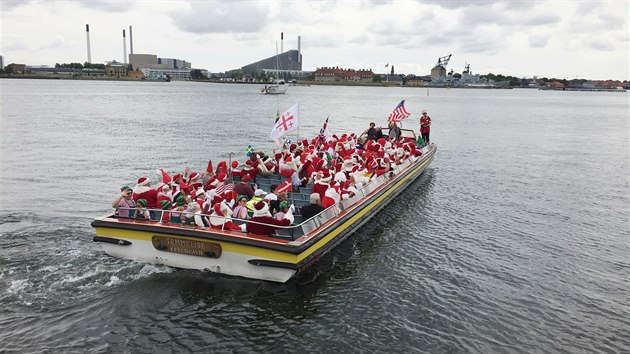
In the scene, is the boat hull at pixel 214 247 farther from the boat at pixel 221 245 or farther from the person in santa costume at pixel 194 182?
the person in santa costume at pixel 194 182

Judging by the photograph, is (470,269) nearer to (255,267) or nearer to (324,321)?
(324,321)

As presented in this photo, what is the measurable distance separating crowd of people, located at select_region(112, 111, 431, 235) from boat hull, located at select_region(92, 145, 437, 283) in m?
0.31

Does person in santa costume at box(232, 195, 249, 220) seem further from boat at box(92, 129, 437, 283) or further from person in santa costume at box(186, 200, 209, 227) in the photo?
person in santa costume at box(186, 200, 209, 227)

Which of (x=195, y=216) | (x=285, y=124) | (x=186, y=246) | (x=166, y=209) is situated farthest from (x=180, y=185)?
(x=285, y=124)

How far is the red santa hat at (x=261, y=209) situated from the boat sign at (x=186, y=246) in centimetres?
110

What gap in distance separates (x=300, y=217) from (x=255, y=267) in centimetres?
210

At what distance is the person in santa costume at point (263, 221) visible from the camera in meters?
9.77

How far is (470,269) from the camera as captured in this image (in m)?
11.8

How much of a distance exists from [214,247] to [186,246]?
691mm

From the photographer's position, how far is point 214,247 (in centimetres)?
973

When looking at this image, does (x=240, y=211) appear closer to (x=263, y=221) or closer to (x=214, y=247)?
(x=263, y=221)

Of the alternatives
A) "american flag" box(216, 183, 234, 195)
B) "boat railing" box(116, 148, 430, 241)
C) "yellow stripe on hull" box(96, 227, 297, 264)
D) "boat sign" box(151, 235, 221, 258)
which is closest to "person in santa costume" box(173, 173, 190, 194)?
"american flag" box(216, 183, 234, 195)

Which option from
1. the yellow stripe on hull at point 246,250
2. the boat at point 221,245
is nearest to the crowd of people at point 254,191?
the boat at point 221,245

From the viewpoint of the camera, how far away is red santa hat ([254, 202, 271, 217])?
32.5 feet
